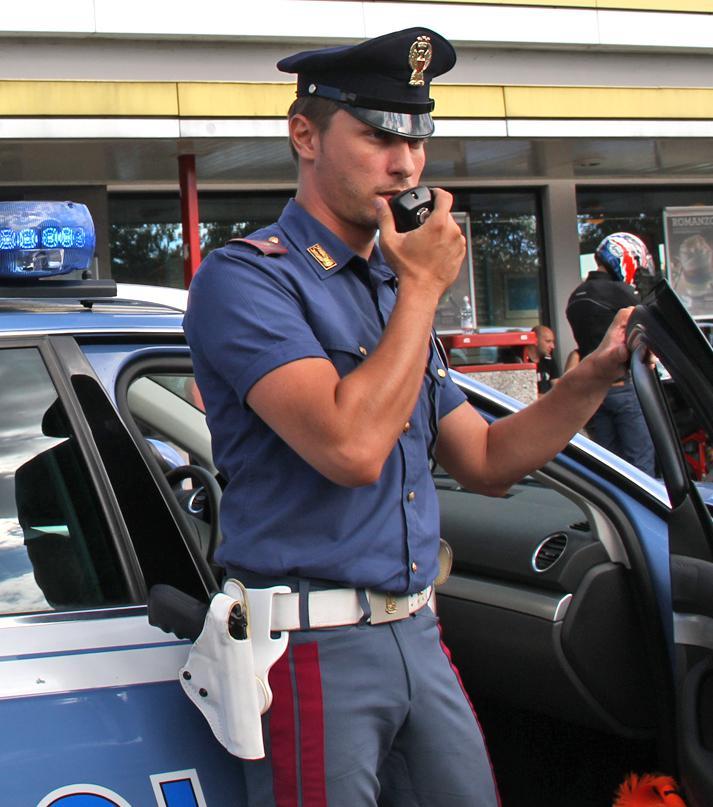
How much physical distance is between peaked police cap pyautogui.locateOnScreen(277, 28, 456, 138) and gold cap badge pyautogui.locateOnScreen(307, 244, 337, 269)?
205 millimetres

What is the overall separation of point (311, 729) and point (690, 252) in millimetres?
11681

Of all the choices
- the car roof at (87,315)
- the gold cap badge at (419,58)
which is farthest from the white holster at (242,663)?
the gold cap badge at (419,58)

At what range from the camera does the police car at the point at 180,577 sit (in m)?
1.75

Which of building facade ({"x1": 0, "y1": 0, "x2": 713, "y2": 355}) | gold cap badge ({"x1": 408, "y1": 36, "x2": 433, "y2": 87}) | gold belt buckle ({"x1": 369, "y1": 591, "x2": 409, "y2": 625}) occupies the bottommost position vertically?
gold belt buckle ({"x1": 369, "y1": 591, "x2": 409, "y2": 625})

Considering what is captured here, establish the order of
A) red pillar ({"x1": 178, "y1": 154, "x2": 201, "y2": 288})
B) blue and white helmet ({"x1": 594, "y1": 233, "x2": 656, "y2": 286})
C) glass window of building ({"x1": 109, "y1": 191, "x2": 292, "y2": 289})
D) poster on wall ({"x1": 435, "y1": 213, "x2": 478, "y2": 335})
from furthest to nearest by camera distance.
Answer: poster on wall ({"x1": 435, "y1": 213, "x2": 478, "y2": 335}) → glass window of building ({"x1": 109, "y1": 191, "x2": 292, "y2": 289}) → red pillar ({"x1": 178, "y1": 154, "x2": 201, "y2": 288}) → blue and white helmet ({"x1": 594, "y1": 233, "x2": 656, "y2": 286})

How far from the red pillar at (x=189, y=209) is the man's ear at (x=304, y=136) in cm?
724

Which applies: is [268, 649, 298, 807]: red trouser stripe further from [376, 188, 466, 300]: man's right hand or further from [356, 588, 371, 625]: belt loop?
[376, 188, 466, 300]: man's right hand

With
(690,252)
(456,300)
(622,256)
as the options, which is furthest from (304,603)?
(690,252)

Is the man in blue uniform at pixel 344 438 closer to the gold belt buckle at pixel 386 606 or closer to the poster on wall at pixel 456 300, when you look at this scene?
the gold belt buckle at pixel 386 606

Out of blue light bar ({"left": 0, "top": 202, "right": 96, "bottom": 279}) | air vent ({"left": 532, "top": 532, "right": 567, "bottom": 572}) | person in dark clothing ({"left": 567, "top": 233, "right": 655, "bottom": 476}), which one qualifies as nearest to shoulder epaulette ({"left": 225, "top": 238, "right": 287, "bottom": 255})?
blue light bar ({"left": 0, "top": 202, "right": 96, "bottom": 279})

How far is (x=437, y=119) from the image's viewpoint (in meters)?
9.00

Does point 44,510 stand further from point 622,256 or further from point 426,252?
point 622,256

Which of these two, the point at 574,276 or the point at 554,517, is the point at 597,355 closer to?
the point at 554,517

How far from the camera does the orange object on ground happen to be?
7.42ft
